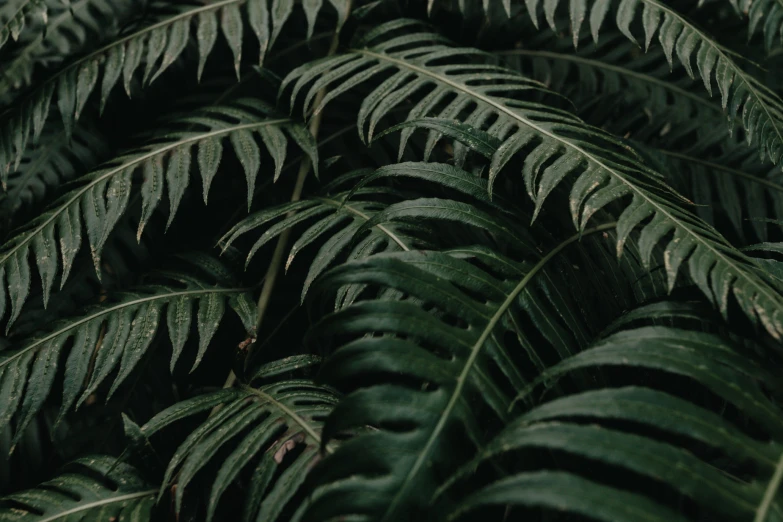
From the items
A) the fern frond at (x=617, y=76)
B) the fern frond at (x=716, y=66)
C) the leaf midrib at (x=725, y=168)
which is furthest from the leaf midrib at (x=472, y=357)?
the fern frond at (x=617, y=76)

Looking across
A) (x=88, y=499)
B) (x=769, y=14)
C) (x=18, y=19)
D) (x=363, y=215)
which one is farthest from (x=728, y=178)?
(x=18, y=19)

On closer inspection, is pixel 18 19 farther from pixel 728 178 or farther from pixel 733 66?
pixel 728 178

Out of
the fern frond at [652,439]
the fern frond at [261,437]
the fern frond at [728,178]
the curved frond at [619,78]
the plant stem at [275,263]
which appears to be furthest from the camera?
the curved frond at [619,78]

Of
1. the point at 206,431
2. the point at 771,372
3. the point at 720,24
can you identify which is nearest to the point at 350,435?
the point at 206,431

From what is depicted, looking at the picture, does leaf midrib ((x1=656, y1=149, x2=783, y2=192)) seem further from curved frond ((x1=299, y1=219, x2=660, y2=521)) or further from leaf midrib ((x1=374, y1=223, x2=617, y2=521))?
curved frond ((x1=299, y1=219, x2=660, y2=521))

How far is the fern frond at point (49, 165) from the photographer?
126 cm

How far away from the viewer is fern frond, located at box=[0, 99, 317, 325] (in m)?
Result: 0.93

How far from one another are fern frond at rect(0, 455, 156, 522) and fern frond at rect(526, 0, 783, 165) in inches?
40.7

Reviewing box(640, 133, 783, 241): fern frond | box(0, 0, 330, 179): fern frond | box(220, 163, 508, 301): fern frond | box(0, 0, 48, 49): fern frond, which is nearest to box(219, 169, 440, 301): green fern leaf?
box(220, 163, 508, 301): fern frond

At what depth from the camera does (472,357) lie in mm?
613

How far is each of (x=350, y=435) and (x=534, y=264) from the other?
1.07ft

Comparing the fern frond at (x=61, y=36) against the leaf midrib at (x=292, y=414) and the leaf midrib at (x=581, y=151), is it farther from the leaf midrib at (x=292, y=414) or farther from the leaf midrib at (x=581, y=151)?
the leaf midrib at (x=292, y=414)

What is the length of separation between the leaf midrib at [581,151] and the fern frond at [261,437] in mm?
488

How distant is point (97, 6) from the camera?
1386 millimetres
